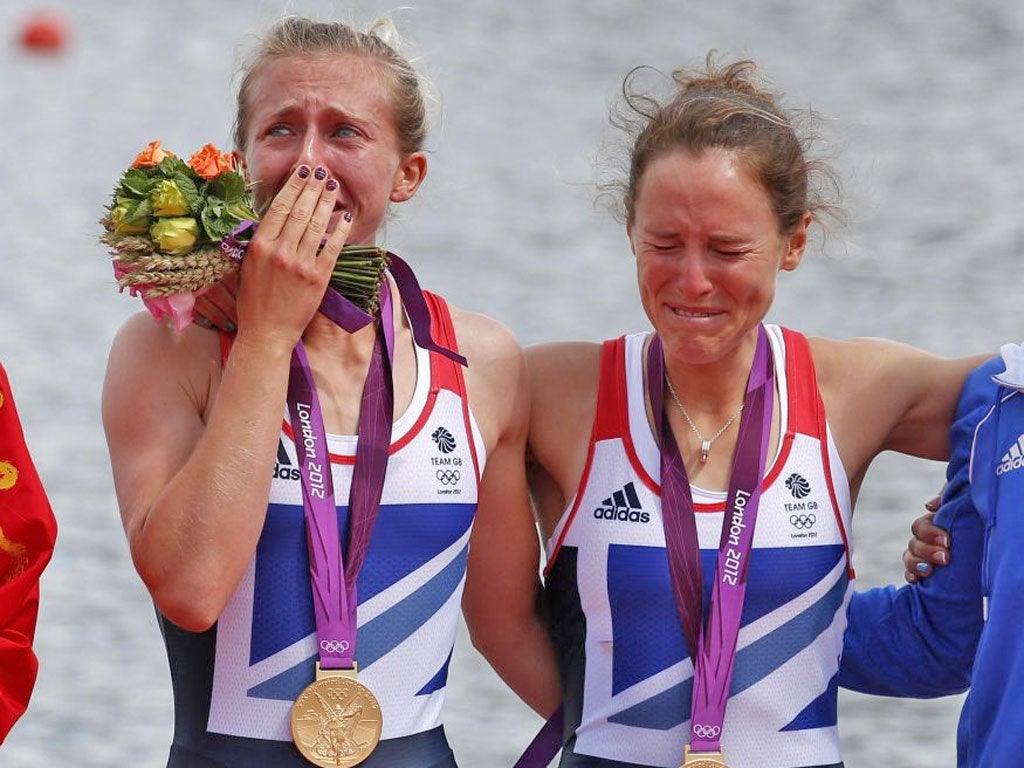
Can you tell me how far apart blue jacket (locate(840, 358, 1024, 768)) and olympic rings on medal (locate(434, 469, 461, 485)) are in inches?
35.3

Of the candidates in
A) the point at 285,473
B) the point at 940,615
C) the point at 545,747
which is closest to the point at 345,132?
the point at 285,473

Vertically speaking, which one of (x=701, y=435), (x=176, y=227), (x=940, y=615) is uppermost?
(x=176, y=227)

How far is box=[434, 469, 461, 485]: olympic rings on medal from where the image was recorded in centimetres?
346

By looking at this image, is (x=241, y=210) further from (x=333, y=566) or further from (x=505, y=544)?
(x=505, y=544)

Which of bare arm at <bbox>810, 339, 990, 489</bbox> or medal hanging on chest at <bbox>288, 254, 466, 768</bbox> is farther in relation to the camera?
bare arm at <bbox>810, 339, 990, 489</bbox>

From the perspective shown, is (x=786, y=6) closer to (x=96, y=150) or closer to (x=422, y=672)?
(x=96, y=150)

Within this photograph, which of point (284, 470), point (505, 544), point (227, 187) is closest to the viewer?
point (227, 187)

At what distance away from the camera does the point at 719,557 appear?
11.4 ft

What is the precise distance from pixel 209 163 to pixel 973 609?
67.0 inches

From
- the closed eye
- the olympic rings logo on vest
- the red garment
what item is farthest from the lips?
the red garment

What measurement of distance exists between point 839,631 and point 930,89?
1508 centimetres

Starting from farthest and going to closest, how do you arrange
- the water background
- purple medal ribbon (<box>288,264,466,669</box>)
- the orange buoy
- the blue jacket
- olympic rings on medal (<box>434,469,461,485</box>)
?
1. the orange buoy
2. the water background
3. olympic rings on medal (<box>434,469,461,485</box>)
4. purple medal ribbon (<box>288,264,466,669</box>)
5. the blue jacket

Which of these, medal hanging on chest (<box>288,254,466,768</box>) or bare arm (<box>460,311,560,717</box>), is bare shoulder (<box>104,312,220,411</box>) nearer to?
medal hanging on chest (<box>288,254,466,768</box>)

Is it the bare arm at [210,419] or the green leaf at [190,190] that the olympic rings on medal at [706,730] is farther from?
the green leaf at [190,190]
